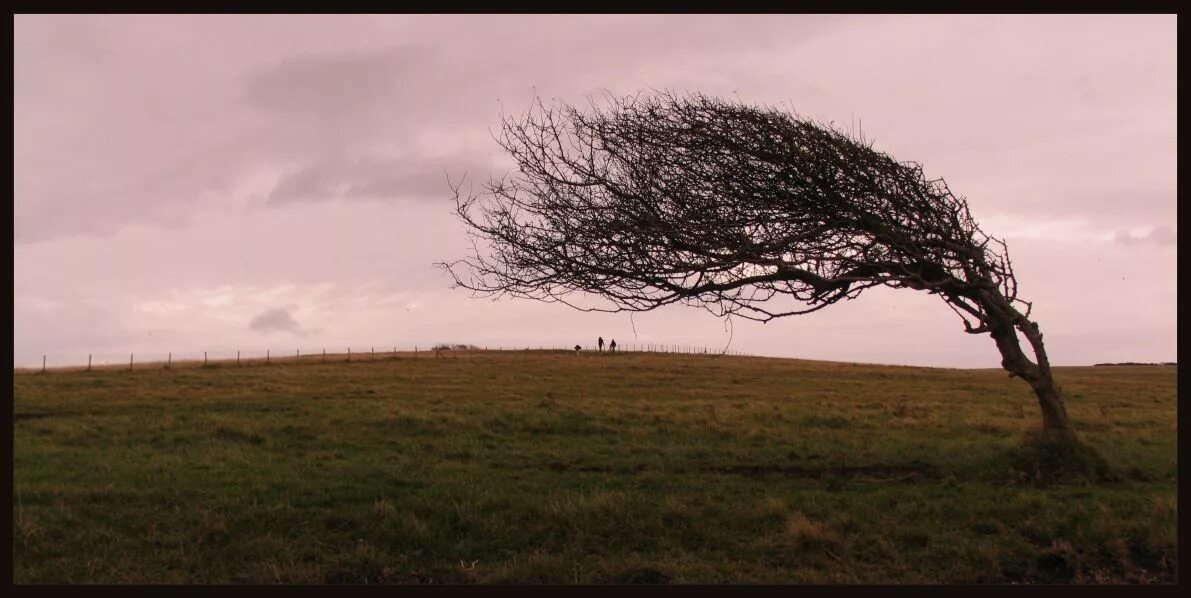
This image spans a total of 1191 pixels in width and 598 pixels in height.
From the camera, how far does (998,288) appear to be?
580 inches

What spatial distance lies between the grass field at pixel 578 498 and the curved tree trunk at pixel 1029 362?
97 centimetres

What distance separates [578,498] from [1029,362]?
811 centimetres

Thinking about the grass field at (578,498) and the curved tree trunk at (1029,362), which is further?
the curved tree trunk at (1029,362)

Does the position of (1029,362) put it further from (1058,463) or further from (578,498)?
(578,498)

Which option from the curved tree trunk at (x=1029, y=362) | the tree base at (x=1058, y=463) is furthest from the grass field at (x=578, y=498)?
the curved tree trunk at (x=1029, y=362)

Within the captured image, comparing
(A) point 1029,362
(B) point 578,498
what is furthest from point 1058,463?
(B) point 578,498

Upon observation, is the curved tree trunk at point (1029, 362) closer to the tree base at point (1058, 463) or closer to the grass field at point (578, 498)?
the tree base at point (1058, 463)

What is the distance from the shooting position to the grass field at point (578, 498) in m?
10.4

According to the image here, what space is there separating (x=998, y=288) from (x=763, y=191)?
4398mm

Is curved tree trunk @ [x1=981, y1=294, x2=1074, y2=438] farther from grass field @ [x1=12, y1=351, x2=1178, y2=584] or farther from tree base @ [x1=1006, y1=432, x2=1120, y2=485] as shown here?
A: grass field @ [x1=12, y1=351, x2=1178, y2=584]

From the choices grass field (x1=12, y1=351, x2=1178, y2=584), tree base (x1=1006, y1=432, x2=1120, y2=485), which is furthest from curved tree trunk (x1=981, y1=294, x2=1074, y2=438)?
grass field (x1=12, y1=351, x2=1178, y2=584)

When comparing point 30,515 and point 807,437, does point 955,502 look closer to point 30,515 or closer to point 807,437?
point 807,437

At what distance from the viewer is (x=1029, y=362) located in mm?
15250

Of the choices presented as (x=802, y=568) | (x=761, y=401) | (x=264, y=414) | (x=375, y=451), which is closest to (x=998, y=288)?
(x=802, y=568)
